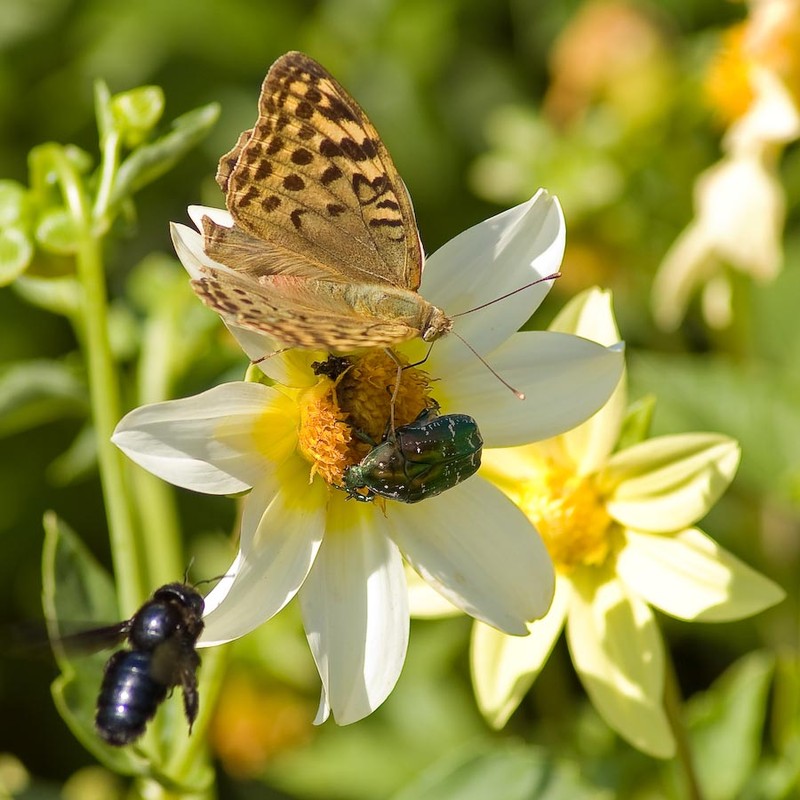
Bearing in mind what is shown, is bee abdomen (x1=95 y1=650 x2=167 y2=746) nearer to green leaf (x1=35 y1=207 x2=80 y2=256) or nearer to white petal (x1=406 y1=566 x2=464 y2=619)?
white petal (x1=406 y1=566 x2=464 y2=619)

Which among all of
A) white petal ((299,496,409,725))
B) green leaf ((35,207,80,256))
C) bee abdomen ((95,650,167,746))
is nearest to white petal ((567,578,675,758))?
white petal ((299,496,409,725))

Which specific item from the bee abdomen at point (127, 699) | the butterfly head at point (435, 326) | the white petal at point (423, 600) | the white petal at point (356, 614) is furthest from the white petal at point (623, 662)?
the bee abdomen at point (127, 699)

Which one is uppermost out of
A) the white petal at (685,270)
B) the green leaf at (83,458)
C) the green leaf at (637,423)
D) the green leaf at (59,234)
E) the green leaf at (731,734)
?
the green leaf at (59,234)

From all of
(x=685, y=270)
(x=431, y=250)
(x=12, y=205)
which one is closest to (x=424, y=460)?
(x=12, y=205)

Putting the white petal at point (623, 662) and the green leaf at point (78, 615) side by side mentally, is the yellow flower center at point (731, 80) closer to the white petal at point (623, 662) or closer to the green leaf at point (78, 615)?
the white petal at point (623, 662)

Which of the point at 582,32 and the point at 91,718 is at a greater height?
the point at 582,32

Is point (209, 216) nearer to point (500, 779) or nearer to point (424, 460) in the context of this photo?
point (424, 460)

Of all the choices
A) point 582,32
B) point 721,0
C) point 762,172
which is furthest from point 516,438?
point 721,0

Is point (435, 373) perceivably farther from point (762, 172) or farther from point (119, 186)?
point (762, 172)
